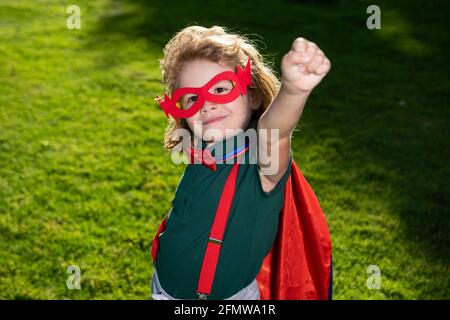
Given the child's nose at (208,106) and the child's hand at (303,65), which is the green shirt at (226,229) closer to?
the child's nose at (208,106)

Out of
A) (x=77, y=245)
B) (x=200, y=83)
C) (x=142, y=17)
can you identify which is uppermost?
(x=142, y=17)

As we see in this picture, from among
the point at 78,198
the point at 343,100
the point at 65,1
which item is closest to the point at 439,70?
the point at 343,100

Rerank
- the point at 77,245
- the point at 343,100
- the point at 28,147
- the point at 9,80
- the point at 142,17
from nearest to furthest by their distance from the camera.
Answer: the point at 77,245, the point at 28,147, the point at 343,100, the point at 9,80, the point at 142,17

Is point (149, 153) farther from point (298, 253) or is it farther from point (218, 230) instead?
point (218, 230)

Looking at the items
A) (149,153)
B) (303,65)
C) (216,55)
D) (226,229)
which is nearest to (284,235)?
(226,229)

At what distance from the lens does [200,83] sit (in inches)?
67.9

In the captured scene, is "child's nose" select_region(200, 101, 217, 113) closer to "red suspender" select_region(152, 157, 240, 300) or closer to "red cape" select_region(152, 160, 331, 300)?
"red suspender" select_region(152, 157, 240, 300)

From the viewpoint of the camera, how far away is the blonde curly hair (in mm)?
1750

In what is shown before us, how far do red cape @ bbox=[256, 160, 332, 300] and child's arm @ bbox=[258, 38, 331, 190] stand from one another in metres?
0.25

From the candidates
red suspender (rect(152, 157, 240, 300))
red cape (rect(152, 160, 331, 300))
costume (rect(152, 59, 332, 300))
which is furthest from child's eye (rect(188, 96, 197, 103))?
red cape (rect(152, 160, 331, 300))

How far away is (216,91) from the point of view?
5.61 feet

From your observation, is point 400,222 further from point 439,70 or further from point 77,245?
point 439,70

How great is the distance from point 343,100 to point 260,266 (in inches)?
150

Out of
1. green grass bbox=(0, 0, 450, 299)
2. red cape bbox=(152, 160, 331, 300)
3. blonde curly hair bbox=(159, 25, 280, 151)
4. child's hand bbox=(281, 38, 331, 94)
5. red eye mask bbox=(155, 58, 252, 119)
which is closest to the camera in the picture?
child's hand bbox=(281, 38, 331, 94)
